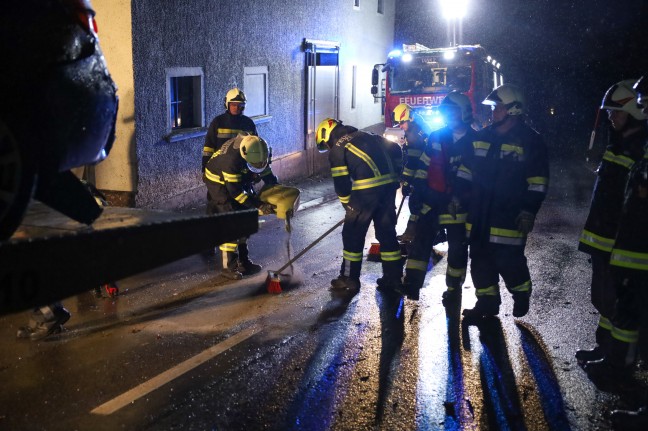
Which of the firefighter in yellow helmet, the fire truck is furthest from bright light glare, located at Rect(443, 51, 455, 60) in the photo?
the firefighter in yellow helmet

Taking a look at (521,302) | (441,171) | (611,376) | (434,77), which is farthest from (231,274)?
(434,77)

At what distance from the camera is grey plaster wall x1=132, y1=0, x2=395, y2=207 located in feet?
32.5

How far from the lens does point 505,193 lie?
5699mm

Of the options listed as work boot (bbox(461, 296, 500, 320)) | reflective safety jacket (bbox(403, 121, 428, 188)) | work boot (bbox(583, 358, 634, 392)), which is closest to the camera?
work boot (bbox(583, 358, 634, 392))

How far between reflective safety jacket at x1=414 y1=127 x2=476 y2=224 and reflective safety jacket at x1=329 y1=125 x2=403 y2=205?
14.9 inches

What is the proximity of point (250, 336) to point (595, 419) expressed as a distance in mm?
2787

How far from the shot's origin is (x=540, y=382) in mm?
4805

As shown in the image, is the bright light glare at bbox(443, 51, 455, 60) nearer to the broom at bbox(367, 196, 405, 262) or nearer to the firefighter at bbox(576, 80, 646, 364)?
the broom at bbox(367, 196, 405, 262)

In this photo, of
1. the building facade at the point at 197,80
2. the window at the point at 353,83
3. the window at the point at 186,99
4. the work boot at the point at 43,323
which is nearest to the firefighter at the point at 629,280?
the work boot at the point at 43,323

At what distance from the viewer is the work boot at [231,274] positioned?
7441 millimetres

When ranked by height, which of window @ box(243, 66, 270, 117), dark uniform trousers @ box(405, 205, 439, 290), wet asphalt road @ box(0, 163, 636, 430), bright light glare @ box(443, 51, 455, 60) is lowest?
wet asphalt road @ box(0, 163, 636, 430)

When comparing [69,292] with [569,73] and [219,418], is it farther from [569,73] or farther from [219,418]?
[569,73]

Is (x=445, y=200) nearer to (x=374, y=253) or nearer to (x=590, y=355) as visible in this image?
(x=590, y=355)

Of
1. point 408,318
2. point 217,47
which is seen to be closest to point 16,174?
point 408,318
